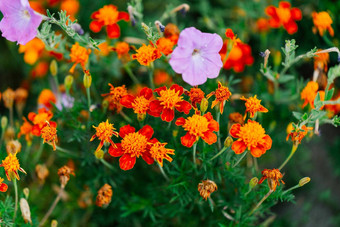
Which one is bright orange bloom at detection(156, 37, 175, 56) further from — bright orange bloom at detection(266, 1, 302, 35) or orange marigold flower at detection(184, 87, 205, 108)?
bright orange bloom at detection(266, 1, 302, 35)

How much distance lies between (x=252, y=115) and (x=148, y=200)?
0.59 metres

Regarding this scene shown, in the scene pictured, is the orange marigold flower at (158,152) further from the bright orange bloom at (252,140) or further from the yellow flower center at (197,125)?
the bright orange bloom at (252,140)

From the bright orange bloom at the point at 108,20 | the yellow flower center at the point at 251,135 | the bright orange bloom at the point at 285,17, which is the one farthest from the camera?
the bright orange bloom at the point at 285,17

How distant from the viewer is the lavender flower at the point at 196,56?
3.82ft

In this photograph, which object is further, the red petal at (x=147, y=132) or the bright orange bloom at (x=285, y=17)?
the bright orange bloom at (x=285, y=17)

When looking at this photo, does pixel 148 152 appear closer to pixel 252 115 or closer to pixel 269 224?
pixel 252 115

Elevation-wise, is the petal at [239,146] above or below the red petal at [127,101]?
below

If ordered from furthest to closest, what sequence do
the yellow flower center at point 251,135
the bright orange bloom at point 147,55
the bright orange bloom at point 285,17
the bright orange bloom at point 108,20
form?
the bright orange bloom at point 285,17 → the bright orange bloom at point 108,20 → the bright orange bloom at point 147,55 → the yellow flower center at point 251,135

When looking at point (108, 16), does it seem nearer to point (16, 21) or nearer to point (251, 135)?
point (16, 21)

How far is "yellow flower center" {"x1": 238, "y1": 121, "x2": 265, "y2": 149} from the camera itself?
1.12 metres

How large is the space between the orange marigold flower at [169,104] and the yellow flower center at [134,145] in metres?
0.10

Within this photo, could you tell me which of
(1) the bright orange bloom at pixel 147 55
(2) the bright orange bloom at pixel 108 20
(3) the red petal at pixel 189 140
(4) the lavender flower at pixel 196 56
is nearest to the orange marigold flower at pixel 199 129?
(3) the red petal at pixel 189 140

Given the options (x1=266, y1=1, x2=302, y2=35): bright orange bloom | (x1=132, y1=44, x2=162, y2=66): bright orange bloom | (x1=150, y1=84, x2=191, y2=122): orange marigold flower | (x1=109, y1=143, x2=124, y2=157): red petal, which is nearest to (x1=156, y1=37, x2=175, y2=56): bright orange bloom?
(x1=132, y1=44, x2=162, y2=66): bright orange bloom

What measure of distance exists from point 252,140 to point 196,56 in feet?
1.13
